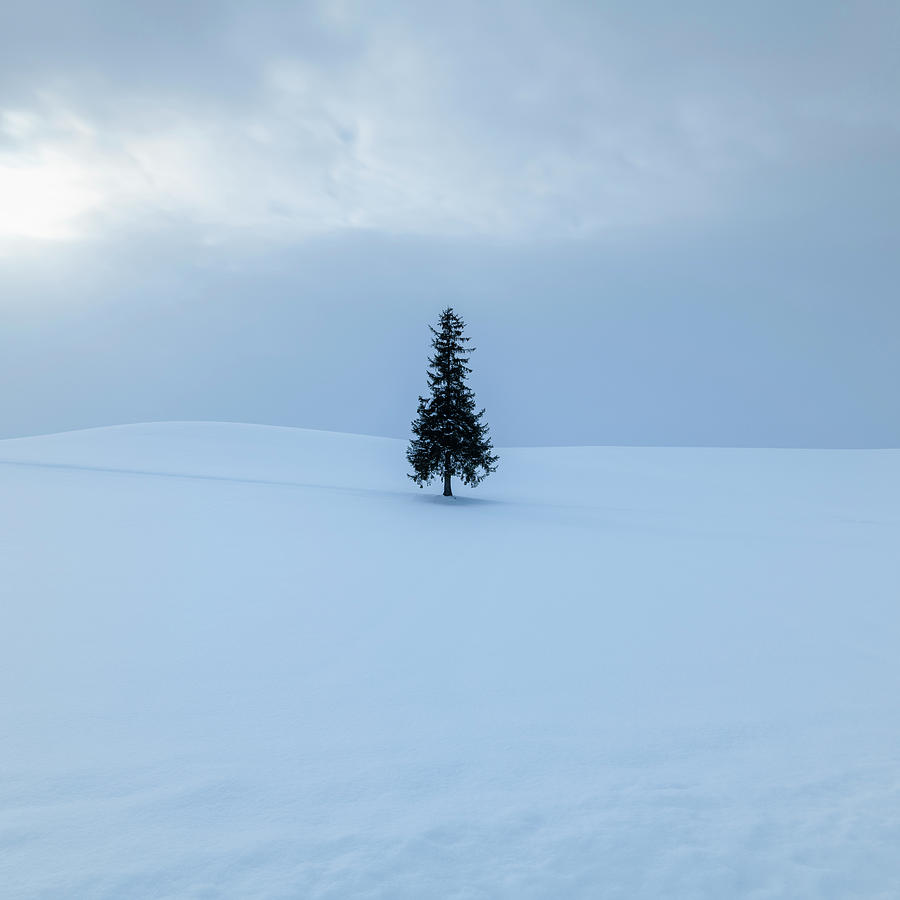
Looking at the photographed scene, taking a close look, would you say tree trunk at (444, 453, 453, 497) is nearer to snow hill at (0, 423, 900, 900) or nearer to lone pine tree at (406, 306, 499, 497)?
lone pine tree at (406, 306, 499, 497)

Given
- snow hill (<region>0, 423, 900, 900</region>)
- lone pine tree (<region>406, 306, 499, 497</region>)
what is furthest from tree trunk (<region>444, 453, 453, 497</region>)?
snow hill (<region>0, 423, 900, 900</region>)

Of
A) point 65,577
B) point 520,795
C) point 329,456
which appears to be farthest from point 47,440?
point 520,795

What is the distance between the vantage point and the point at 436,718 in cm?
680

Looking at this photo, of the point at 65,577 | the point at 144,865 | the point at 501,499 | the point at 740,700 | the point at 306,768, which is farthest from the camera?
the point at 501,499

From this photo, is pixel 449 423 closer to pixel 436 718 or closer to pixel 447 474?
pixel 447 474

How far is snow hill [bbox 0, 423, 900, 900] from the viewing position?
4.39 metres

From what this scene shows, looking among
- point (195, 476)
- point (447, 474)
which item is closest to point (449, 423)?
point (447, 474)

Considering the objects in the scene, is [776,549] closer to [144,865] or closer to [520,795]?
[520,795]

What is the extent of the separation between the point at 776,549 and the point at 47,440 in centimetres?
5040

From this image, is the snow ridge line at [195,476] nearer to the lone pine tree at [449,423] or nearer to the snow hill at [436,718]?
the lone pine tree at [449,423]

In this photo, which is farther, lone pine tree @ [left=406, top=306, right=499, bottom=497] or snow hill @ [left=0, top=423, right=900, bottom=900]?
lone pine tree @ [left=406, top=306, right=499, bottom=497]

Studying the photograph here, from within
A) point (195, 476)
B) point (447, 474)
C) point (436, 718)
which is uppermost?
point (447, 474)

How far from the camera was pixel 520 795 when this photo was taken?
206 inches

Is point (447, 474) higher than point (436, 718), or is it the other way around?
point (447, 474)
